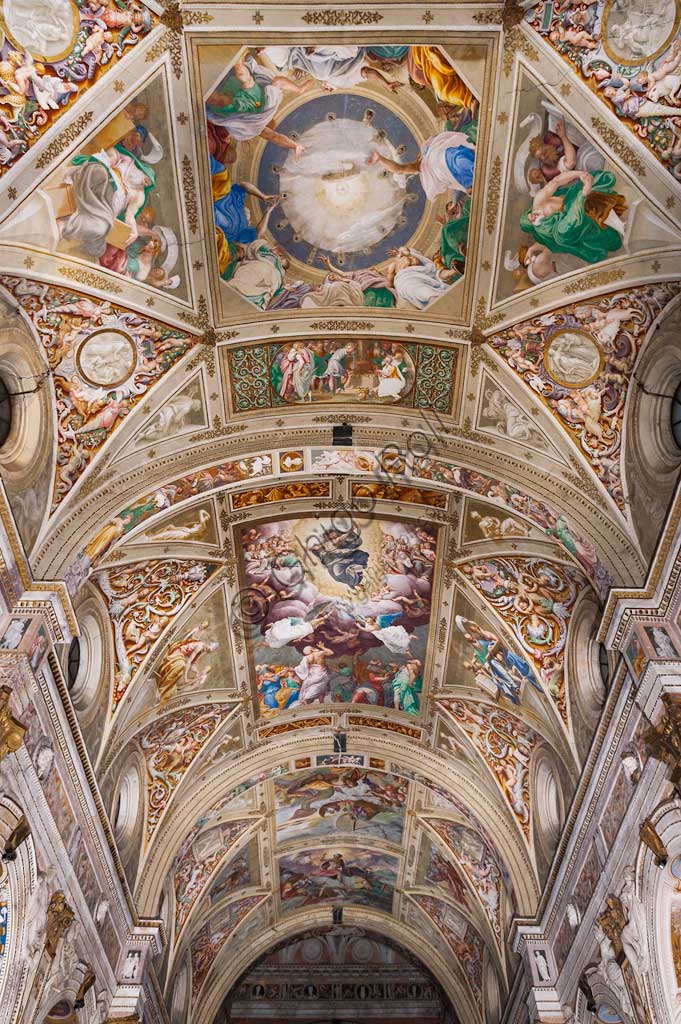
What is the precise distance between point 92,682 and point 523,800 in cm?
945

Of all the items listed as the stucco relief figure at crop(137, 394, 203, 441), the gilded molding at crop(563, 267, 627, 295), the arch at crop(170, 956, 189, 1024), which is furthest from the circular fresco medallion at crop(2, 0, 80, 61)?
the arch at crop(170, 956, 189, 1024)

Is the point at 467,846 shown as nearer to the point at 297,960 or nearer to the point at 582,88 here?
the point at 297,960

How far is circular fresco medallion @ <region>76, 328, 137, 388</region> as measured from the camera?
474 inches

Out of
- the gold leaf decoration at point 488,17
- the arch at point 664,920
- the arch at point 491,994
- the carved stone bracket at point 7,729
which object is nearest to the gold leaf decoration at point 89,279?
the carved stone bracket at point 7,729

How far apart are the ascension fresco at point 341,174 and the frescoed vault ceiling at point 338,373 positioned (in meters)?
0.04

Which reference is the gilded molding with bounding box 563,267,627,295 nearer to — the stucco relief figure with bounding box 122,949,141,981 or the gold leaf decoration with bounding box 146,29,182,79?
the gold leaf decoration with bounding box 146,29,182,79

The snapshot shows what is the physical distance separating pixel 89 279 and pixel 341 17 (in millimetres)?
4794

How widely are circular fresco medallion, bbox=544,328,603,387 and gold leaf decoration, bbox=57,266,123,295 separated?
259 inches

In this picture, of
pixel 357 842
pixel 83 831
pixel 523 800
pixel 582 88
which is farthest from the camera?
pixel 357 842

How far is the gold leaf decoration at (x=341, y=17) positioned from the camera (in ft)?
32.5

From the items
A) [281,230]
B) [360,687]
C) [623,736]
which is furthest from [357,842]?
[281,230]

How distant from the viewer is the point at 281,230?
11.9 m

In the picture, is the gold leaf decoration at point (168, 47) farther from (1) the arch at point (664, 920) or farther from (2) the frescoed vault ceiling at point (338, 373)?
(1) the arch at point (664, 920)

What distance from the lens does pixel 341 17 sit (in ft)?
32.7
